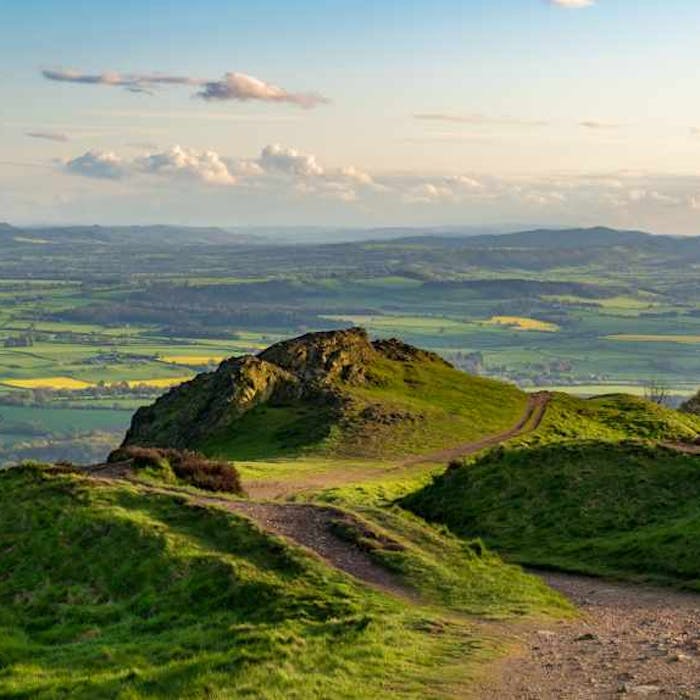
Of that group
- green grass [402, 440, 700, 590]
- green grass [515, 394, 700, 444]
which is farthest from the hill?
green grass [402, 440, 700, 590]

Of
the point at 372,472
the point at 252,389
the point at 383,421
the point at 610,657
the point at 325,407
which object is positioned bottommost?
the point at 372,472

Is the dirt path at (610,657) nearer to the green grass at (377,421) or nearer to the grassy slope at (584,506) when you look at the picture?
the grassy slope at (584,506)

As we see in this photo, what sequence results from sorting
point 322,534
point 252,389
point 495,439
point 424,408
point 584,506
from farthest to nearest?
point 424,408, point 252,389, point 495,439, point 584,506, point 322,534

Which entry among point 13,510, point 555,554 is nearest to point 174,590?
point 13,510

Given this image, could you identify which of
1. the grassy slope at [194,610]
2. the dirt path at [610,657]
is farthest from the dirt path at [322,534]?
the dirt path at [610,657]

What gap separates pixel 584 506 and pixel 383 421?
4118cm

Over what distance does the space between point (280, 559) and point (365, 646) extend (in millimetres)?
8131

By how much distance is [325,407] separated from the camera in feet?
308

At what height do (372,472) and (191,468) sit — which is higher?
(191,468)

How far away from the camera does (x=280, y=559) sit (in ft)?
110

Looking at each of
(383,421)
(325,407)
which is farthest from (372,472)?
(325,407)

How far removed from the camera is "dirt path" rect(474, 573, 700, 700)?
2325 centimetres

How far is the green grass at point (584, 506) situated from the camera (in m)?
42.7

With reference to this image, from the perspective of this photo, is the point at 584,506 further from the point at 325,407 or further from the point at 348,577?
the point at 325,407
